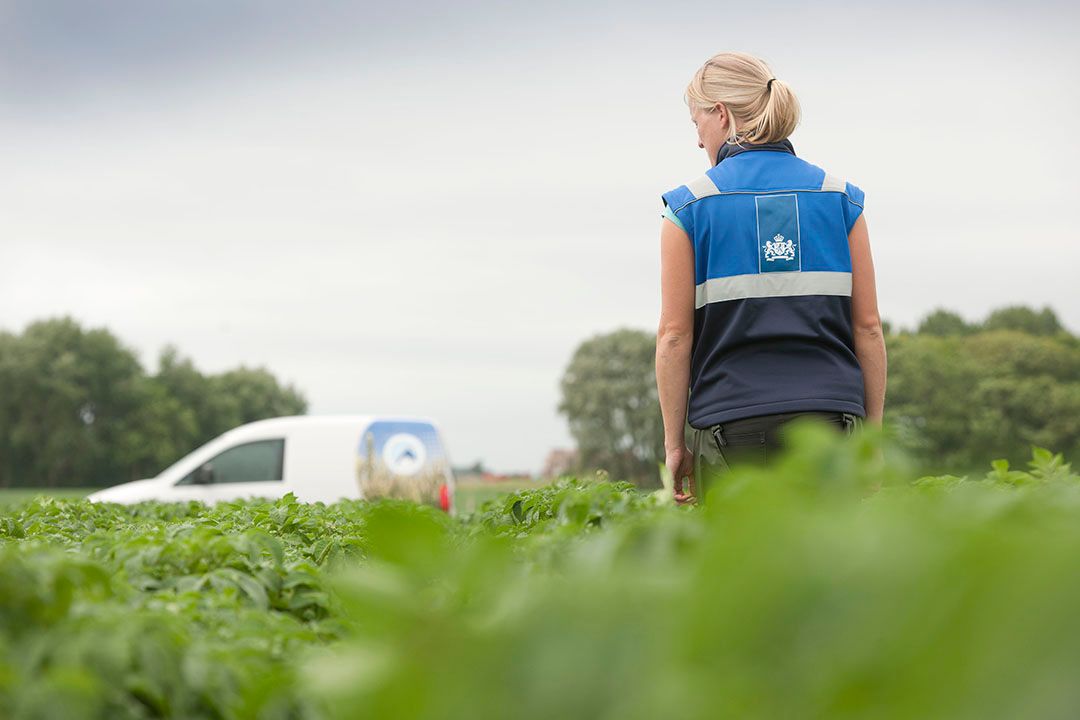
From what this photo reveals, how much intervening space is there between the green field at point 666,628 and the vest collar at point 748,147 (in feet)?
8.41

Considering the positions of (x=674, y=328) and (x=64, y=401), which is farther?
(x=64, y=401)

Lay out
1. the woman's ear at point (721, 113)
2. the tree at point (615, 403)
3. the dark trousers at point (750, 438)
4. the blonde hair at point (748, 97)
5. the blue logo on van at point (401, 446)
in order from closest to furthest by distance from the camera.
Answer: the dark trousers at point (750, 438), the blonde hair at point (748, 97), the woman's ear at point (721, 113), the blue logo on van at point (401, 446), the tree at point (615, 403)

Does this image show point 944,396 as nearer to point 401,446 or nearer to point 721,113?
point 401,446

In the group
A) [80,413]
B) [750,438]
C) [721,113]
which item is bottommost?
[750,438]

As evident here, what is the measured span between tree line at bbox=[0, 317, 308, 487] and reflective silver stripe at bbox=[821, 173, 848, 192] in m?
77.6

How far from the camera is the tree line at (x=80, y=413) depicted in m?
74.4

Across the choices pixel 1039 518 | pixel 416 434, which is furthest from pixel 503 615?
pixel 416 434

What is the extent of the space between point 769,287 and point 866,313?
48cm

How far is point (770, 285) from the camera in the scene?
410 centimetres

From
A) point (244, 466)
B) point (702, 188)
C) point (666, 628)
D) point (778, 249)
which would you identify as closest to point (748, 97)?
point (702, 188)

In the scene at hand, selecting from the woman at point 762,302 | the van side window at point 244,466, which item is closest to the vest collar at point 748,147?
the woman at point 762,302

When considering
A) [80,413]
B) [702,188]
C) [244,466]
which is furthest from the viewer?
[80,413]

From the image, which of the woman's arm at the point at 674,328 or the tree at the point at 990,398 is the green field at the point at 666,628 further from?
the tree at the point at 990,398

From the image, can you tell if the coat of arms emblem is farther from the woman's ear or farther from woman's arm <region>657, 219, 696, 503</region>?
the woman's ear
